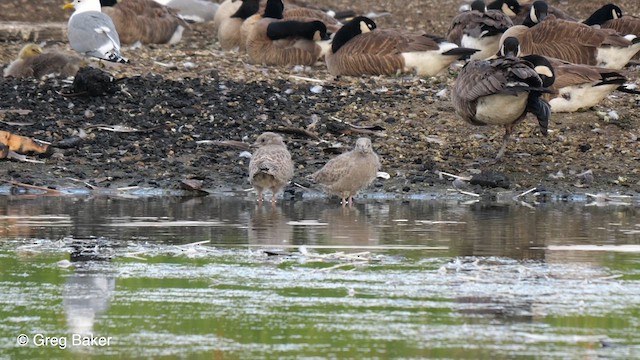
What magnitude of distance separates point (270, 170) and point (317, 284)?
4750mm

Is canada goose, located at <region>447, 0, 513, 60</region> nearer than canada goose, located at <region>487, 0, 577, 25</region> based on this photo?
Yes

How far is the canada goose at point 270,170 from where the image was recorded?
43.4 ft

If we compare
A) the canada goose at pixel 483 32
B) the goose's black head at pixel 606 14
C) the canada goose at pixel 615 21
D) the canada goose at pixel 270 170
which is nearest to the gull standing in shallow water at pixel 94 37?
the canada goose at pixel 483 32

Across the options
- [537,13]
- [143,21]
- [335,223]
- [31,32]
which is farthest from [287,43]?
[335,223]

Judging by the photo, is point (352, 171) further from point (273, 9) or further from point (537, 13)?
point (273, 9)

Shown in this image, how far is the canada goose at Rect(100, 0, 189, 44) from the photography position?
80.4 feet

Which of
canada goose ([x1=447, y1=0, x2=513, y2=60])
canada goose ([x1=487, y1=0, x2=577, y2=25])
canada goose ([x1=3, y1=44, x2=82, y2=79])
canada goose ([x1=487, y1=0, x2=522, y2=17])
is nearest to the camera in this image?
canada goose ([x1=3, y1=44, x2=82, y2=79])

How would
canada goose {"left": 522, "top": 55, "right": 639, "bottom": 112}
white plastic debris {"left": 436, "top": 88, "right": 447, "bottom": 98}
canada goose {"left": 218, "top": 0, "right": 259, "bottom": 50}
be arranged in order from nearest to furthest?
1. canada goose {"left": 522, "top": 55, "right": 639, "bottom": 112}
2. white plastic debris {"left": 436, "top": 88, "right": 447, "bottom": 98}
3. canada goose {"left": 218, "top": 0, "right": 259, "bottom": 50}

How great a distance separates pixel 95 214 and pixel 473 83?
4761 millimetres

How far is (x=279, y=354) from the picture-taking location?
6586 mm

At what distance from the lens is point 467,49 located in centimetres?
1958

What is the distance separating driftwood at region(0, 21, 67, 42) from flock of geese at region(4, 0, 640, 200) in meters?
1.26

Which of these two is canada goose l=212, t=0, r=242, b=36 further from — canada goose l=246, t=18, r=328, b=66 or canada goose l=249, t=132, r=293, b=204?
canada goose l=249, t=132, r=293, b=204

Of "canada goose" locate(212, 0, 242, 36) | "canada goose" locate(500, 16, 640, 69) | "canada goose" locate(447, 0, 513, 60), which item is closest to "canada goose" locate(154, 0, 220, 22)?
"canada goose" locate(212, 0, 242, 36)
